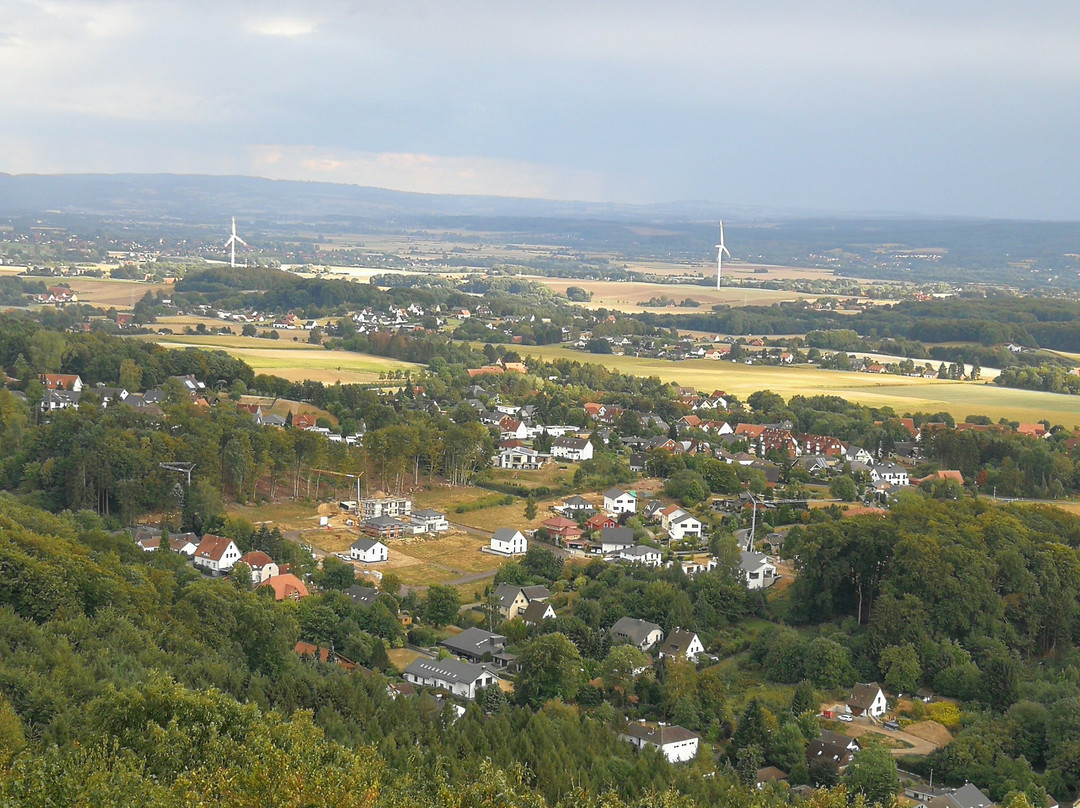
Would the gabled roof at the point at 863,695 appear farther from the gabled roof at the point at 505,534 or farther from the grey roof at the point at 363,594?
the gabled roof at the point at 505,534

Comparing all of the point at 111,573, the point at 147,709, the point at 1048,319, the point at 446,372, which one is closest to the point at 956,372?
the point at 1048,319

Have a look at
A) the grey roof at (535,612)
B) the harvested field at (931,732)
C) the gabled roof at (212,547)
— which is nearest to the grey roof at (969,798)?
the harvested field at (931,732)


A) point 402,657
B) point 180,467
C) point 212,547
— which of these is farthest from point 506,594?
point 180,467

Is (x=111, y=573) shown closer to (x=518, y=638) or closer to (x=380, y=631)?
(x=380, y=631)

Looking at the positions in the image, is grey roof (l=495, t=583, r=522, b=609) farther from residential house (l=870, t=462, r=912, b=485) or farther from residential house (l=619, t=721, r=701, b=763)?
residential house (l=870, t=462, r=912, b=485)

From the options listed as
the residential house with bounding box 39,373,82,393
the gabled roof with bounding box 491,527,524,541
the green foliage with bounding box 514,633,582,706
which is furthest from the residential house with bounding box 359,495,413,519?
the residential house with bounding box 39,373,82,393

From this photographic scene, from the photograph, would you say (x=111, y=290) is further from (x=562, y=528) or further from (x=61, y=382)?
(x=562, y=528)
